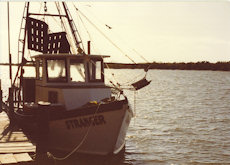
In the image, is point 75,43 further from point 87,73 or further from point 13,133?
point 13,133

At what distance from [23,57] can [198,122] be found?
15.9 meters

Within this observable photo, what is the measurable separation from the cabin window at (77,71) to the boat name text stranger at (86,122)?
243 cm

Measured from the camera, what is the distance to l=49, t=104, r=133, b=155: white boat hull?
1197cm

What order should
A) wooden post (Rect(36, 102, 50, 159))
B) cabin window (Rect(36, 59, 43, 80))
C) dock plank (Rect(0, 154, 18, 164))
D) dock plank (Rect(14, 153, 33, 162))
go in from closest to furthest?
dock plank (Rect(0, 154, 18, 164))
dock plank (Rect(14, 153, 33, 162))
wooden post (Rect(36, 102, 50, 159))
cabin window (Rect(36, 59, 43, 80))

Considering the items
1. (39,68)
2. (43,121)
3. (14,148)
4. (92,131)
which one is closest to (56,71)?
(39,68)

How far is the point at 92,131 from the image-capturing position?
12242 millimetres

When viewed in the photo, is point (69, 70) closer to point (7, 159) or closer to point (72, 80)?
point (72, 80)

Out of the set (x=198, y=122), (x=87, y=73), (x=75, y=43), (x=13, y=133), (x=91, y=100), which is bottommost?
(x=198, y=122)

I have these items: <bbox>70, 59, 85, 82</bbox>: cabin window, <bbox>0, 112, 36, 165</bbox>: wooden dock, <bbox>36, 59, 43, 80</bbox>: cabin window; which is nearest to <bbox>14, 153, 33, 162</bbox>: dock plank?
<bbox>0, 112, 36, 165</bbox>: wooden dock

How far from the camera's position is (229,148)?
18672mm

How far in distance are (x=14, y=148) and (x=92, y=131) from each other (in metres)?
3.20

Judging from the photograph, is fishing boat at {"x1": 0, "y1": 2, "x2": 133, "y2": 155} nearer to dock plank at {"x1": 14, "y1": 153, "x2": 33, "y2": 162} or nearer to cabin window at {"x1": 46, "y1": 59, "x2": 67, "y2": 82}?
cabin window at {"x1": 46, "y1": 59, "x2": 67, "y2": 82}

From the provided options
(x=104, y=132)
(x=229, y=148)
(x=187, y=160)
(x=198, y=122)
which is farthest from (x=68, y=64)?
(x=198, y=122)

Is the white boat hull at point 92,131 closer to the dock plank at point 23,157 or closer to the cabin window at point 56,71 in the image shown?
the cabin window at point 56,71
